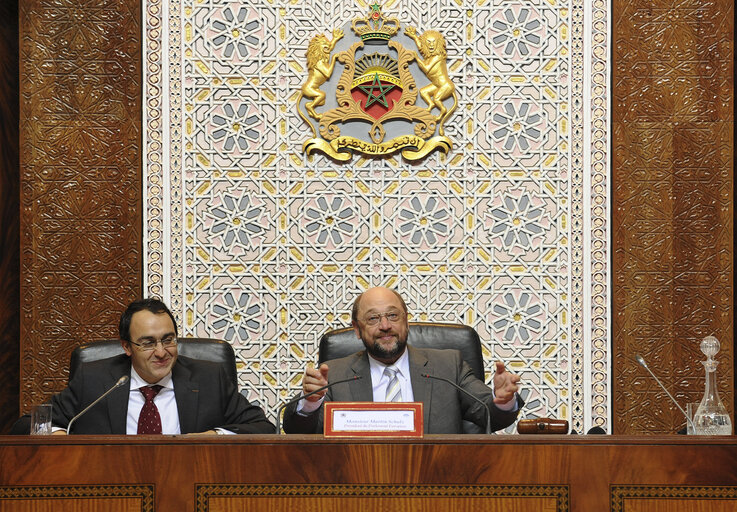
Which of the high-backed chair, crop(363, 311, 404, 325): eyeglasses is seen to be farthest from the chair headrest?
crop(363, 311, 404, 325): eyeglasses

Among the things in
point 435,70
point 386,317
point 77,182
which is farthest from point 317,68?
point 386,317

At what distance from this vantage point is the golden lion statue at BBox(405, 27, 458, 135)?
4.54m

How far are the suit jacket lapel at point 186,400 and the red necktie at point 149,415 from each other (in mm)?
83

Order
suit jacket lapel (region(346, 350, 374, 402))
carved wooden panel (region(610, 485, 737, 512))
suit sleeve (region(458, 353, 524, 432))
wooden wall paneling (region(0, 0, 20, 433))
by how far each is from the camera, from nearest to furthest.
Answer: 1. carved wooden panel (region(610, 485, 737, 512))
2. suit sleeve (region(458, 353, 524, 432))
3. suit jacket lapel (region(346, 350, 374, 402))
4. wooden wall paneling (region(0, 0, 20, 433))

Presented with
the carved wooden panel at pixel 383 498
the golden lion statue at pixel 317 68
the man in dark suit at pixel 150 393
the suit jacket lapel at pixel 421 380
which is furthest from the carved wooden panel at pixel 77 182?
the carved wooden panel at pixel 383 498

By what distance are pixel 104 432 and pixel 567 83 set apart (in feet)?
9.46

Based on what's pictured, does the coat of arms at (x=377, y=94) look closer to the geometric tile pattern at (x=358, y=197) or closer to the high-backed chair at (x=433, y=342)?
the geometric tile pattern at (x=358, y=197)

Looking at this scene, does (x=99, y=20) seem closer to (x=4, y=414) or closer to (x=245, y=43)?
(x=245, y=43)

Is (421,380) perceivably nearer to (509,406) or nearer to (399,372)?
(399,372)

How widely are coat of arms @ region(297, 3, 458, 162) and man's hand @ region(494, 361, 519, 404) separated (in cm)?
185

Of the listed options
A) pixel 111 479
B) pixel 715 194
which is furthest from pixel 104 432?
pixel 715 194

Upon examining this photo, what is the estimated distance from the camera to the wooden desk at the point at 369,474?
7.62 feet

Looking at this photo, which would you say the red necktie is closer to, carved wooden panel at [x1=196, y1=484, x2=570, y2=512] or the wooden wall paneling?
carved wooden panel at [x1=196, y1=484, x2=570, y2=512]

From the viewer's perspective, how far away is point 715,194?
4.51 meters
